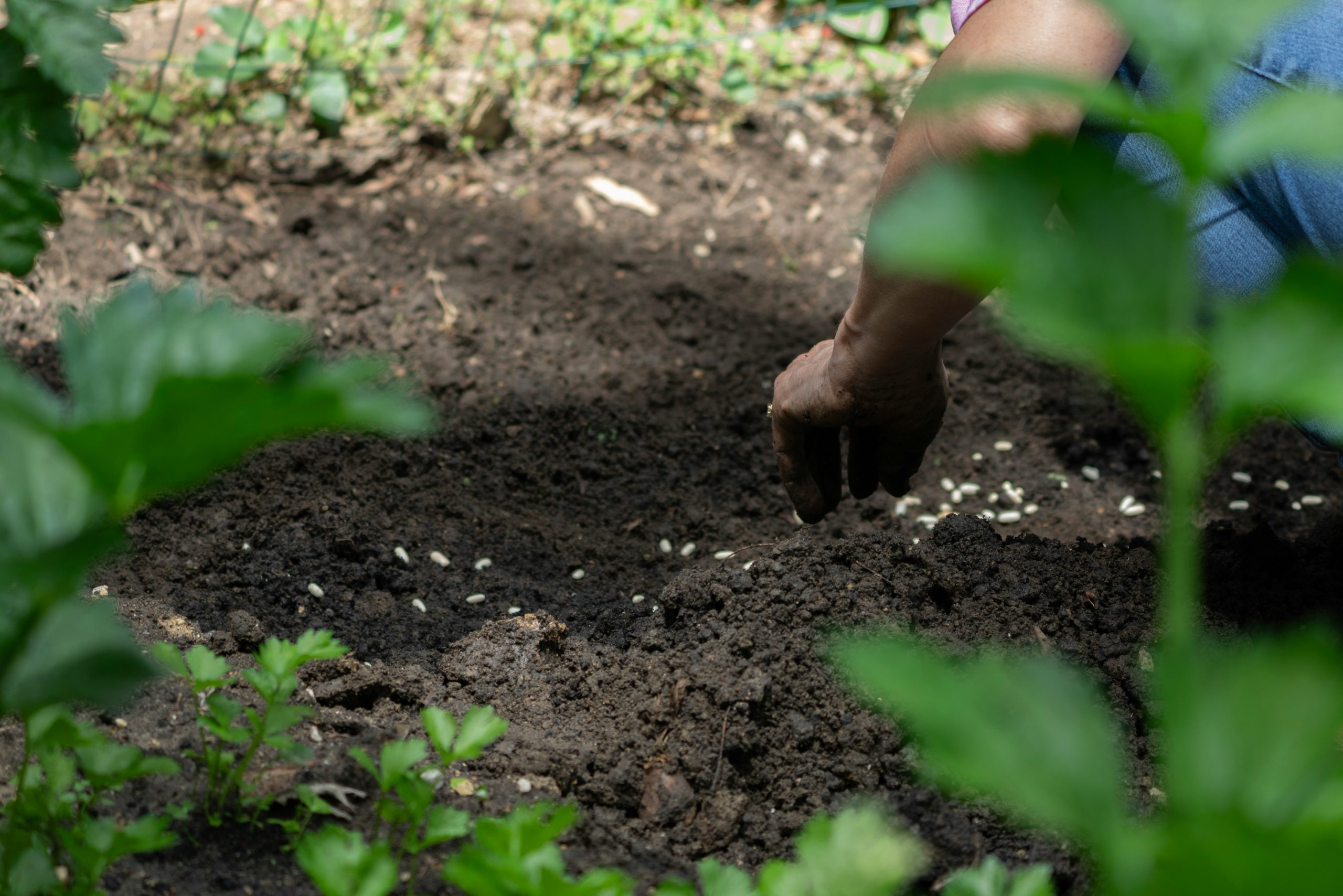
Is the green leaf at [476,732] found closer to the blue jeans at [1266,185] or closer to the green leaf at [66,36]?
the green leaf at [66,36]

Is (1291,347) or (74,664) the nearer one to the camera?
(1291,347)

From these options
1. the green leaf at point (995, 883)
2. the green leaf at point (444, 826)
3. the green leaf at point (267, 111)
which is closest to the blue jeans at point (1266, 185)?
the green leaf at point (995, 883)

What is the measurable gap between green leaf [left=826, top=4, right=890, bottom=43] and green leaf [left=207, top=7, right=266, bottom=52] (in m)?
1.91

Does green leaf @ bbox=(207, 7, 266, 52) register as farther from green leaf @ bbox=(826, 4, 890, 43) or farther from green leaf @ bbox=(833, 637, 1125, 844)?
green leaf @ bbox=(833, 637, 1125, 844)

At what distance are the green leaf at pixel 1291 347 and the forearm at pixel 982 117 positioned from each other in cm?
80

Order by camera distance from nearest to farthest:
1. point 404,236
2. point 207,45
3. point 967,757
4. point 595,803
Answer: point 967,757 < point 595,803 < point 404,236 < point 207,45

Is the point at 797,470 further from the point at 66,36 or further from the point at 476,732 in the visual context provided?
the point at 66,36

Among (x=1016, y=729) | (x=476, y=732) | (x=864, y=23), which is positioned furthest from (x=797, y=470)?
(x=864, y=23)

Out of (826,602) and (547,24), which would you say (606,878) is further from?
(547,24)

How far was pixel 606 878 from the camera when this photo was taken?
0.89 meters

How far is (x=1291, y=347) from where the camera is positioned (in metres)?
0.57

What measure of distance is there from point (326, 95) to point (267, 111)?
17 cm

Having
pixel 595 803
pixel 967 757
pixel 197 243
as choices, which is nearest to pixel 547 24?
pixel 197 243

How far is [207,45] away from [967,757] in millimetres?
3325
